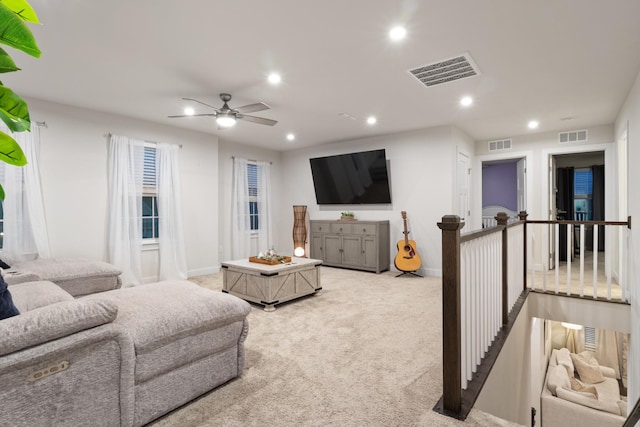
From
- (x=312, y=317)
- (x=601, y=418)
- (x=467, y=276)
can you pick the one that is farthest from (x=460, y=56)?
(x=601, y=418)

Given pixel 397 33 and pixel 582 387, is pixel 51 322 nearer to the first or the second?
pixel 397 33

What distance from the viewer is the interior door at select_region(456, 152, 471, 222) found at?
5.47m

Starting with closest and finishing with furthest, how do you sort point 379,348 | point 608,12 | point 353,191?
point 608,12 < point 379,348 < point 353,191

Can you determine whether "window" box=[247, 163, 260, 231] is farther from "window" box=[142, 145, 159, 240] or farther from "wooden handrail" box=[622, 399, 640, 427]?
"wooden handrail" box=[622, 399, 640, 427]

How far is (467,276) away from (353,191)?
14.4ft

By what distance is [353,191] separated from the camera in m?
6.26

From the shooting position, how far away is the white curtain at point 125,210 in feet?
14.9

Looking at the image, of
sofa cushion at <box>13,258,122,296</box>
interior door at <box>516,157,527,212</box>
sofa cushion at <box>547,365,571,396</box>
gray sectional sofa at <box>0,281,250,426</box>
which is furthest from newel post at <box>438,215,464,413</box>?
sofa cushion at <box>547,365,571,396</box>

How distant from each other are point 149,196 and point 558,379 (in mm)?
7313

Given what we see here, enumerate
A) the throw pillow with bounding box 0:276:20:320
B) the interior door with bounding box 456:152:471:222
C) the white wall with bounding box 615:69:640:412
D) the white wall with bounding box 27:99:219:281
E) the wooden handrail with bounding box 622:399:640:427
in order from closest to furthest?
the wooden handrail with bounding box 622:399:640:427, the throw pillow with bounding box 0:276:20:320, the white wall with bounding box 615:69:640:412, the white wall with bounding box 27:99:219:281, the interior door with bounding box 456:152:471:222

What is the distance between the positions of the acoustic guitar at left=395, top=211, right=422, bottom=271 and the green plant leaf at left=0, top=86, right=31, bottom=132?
5.14m

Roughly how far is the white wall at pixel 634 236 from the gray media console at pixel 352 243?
3.14 m

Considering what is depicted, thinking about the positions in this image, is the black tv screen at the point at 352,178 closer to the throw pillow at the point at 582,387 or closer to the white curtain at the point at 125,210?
the white curtain at the point at 125,210

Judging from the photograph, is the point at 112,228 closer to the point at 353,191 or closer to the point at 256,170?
the point at 256,170
